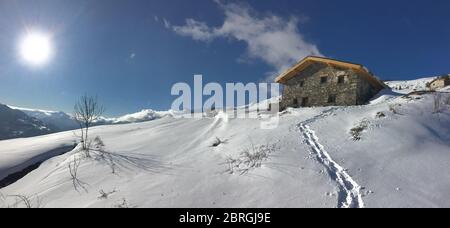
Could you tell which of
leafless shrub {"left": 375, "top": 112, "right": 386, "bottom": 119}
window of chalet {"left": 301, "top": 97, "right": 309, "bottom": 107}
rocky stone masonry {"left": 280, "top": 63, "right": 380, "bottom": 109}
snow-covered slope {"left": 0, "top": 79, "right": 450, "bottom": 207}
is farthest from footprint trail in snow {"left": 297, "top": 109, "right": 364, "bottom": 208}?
window of chalet {"left": 301, "top": 97, "right": 309, "bottom": 107}

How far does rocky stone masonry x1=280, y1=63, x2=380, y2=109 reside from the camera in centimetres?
2830

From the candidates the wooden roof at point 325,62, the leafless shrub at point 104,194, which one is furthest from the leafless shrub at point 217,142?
the wooden roof at point 325,62

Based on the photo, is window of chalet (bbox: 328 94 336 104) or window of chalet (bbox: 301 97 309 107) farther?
window of chalet (bbox: 301 97 309 107)

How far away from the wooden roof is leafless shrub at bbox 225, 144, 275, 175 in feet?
52.1

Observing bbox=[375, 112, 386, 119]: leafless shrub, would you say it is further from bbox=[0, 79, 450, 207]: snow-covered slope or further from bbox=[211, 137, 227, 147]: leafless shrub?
bbox=[211, 137, 227, 147]: leafless shrub

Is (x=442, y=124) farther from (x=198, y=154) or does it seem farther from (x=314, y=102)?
(x=314, y=102)

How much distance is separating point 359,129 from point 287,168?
6.09 metres

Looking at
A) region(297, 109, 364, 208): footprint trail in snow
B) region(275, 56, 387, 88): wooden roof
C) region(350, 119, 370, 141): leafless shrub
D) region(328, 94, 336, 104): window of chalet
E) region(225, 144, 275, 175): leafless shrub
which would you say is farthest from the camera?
region(328, 94, 336, 104): window of chalet

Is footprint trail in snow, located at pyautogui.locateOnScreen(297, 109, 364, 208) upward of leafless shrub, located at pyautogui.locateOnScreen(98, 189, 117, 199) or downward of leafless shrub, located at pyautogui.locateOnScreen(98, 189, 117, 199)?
upward

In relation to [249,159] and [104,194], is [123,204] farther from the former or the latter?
[249,159]
